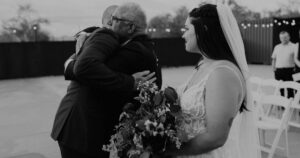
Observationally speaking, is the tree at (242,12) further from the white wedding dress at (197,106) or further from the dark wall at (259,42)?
the white wedding dress at (197,106)

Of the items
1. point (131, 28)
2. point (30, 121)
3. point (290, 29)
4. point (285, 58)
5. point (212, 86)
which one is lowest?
point (30, 121)

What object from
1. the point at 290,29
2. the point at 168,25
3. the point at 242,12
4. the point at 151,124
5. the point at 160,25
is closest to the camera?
the point at 151,124

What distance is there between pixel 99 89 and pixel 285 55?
730 cm

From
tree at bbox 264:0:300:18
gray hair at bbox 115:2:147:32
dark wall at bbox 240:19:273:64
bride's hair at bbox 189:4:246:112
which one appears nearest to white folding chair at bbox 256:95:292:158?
gray hair at bbox 115:2:147:32

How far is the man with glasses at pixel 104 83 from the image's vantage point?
7.74ft

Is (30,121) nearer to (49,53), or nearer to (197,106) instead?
(197,106)

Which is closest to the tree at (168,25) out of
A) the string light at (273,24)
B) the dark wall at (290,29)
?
the string light at (273,24)

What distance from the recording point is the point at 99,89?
2445 mm

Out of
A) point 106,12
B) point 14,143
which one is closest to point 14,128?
point 14,143

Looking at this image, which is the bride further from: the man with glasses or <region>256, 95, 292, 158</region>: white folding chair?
<region>256, 95, 292, 158</region>: white folding chair

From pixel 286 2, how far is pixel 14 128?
36.3 m

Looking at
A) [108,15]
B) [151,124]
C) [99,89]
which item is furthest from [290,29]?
Result: [151,124]

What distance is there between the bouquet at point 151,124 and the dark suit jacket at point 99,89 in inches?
19.7

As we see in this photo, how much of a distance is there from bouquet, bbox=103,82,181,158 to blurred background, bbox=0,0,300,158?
1.85 feet
